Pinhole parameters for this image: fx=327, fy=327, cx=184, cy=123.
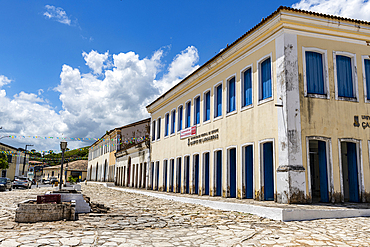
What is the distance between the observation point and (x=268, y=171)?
12.7m

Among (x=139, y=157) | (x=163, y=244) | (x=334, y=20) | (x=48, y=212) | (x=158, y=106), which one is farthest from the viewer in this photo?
(x=139, y=157)

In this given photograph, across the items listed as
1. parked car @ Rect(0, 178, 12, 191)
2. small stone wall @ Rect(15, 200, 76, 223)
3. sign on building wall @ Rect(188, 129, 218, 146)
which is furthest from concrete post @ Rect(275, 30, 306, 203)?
parked car @ Rect(0, 178, 12, 191)

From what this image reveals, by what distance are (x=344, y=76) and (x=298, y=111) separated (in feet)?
9.47

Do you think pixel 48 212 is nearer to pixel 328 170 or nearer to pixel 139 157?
pixel 328 170

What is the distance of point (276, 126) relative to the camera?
12133 millimetres

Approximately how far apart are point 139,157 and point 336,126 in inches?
774

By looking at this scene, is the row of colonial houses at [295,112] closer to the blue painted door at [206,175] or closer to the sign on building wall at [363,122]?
the sign on building wall at [363,122]

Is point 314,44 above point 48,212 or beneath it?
above

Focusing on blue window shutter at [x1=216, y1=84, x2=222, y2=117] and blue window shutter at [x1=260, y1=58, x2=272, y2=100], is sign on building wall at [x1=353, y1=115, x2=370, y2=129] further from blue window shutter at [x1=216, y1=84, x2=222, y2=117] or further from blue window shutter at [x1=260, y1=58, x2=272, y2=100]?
blue window shutter at [x1=216, y1=84, x2=222, y2=117]

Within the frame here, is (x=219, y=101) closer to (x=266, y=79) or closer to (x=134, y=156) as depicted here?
(x=266, y=79)

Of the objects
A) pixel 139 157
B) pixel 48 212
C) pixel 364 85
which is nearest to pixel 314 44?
pixel 364 85

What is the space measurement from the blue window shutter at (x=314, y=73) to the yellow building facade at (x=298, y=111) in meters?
0.04

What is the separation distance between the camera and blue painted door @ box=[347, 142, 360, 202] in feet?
40.1

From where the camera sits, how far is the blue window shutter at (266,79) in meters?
12.9
